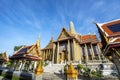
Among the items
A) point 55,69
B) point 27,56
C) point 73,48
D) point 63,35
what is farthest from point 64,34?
point 27,56

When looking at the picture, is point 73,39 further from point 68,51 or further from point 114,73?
point 114,73

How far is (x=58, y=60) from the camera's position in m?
26.2

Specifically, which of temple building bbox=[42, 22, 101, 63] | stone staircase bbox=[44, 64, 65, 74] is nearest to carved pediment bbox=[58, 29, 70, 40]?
temple building bbox=[42, 22, 101, 63]

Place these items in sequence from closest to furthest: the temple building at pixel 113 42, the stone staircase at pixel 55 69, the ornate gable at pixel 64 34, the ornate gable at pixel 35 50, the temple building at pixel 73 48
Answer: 1. the temple building at pixel 113 42
2. the ornate gable at pixel 35 50
3. the stone staircase at pixel 55 69
4. the temple building at pixel 73 48
5. the ornate gable at pixel 64 34

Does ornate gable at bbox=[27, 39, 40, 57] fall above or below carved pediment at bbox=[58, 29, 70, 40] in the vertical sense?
below

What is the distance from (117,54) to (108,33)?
5.41 feet

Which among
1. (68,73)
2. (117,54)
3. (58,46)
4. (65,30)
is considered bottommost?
(68,73)

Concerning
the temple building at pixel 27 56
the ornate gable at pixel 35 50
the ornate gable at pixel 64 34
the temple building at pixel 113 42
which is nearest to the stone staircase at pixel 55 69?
the temple building at pixel 27 56

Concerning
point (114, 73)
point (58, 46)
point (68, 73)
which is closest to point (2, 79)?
point (68, 73)

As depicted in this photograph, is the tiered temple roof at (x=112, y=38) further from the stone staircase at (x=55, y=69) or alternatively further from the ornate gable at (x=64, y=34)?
the ornate gable at (x=64, y=34)

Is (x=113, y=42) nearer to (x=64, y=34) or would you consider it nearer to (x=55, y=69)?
(x=55, y=69)

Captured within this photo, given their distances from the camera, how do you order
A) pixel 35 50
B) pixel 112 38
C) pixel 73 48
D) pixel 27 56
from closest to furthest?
pixel 112 38, pixel 27 56, pixel 35 50, pixel 73 48

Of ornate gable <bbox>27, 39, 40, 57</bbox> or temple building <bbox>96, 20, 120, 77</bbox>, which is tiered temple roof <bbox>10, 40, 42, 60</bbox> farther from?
temple building <bbox>96, 20, 120, 77</bbox>

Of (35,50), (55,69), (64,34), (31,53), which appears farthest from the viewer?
(64,34)
